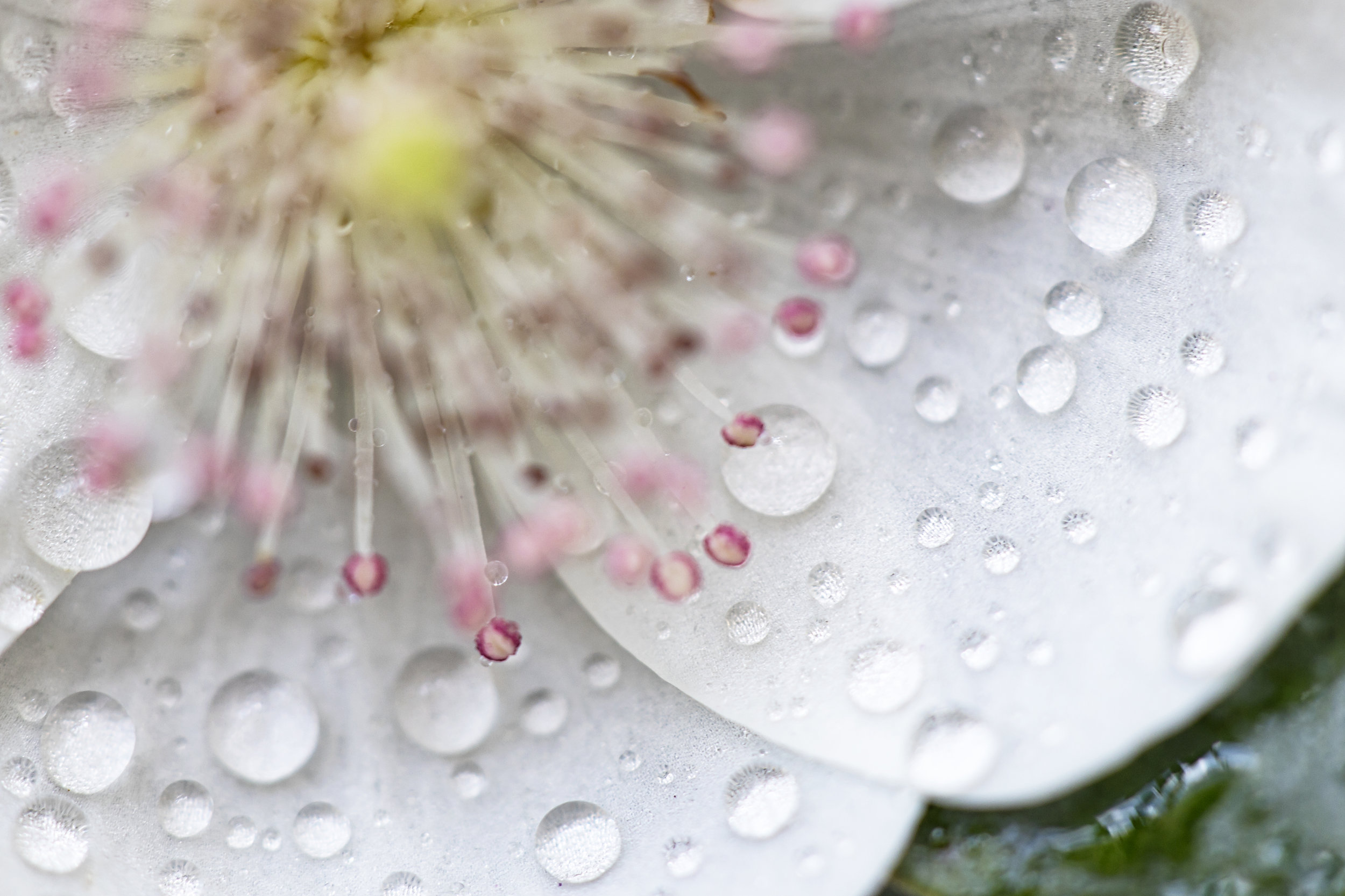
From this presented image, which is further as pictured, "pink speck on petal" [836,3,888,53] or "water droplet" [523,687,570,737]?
"water droplet" [523,687,570,737]

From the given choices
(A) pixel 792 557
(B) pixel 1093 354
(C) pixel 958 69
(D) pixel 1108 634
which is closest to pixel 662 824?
(A) pixel 792 557

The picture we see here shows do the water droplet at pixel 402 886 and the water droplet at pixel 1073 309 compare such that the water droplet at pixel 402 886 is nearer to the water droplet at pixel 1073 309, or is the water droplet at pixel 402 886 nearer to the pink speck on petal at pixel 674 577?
the pink speck on petal at pixel 674 577

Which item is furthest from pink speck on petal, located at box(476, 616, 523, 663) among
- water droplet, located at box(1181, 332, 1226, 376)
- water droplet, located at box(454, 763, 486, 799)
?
water droplet, located at box(1181, 332, 1226, 376)

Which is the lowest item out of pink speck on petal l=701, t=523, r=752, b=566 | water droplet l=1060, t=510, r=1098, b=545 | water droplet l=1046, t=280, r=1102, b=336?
pink speck on petal l=701, t=523, r=752, b=566

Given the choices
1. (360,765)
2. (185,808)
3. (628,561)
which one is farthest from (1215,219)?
(185,808)

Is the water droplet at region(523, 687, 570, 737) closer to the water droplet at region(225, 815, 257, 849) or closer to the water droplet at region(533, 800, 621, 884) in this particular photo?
the water droplet at region(533, 800, 621, 884)

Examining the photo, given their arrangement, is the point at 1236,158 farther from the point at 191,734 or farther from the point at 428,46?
the point at 191,734

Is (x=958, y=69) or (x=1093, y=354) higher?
(x=958, y=69)
